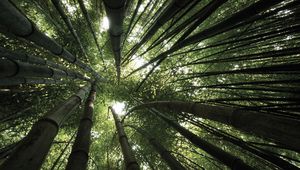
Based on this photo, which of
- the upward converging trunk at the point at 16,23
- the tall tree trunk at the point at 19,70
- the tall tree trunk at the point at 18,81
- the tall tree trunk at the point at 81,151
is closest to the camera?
the upward converging trunk at the point at 16,23

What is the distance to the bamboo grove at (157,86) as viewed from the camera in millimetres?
1833

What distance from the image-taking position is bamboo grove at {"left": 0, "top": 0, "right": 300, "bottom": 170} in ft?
6.01

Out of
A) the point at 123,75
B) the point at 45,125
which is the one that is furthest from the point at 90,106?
the point at 123,75

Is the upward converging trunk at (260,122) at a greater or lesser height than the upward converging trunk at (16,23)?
lesser

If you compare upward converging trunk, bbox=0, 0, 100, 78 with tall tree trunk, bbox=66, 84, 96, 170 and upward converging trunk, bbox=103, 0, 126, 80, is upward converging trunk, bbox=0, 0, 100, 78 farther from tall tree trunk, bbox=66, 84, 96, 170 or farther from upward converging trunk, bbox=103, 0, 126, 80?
tall tree trunk, bbox=66, 84, 96, 170

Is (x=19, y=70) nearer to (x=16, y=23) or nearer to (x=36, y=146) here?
(x=16, y=23)

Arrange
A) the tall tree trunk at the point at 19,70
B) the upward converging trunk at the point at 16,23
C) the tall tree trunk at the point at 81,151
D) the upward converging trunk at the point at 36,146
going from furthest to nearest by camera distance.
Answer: the tall tree trunk at the point at 19,70 < the tall tree trunk at the point at 81,151 < the upward converging trunk at the point at 16,23 < the upward converging trunk at the point at 36,146

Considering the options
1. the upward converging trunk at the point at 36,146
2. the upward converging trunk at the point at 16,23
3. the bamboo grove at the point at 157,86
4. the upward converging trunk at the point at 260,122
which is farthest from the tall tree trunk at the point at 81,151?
the upward converging trunk at the point at 260,122

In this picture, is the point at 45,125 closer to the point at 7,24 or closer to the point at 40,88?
the point at 7,24

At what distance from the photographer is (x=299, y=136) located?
49.3 inches

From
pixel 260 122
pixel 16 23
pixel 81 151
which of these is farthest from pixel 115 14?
pixel 260 122

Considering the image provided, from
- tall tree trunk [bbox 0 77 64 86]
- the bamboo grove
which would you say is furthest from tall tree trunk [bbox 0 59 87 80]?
tall tree trunk [bbox 0 77 64 86]

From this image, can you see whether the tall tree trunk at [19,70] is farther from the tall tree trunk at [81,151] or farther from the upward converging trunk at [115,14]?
the upward converging trunk at [115,14]

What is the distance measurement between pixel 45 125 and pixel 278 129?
5.42 ft
